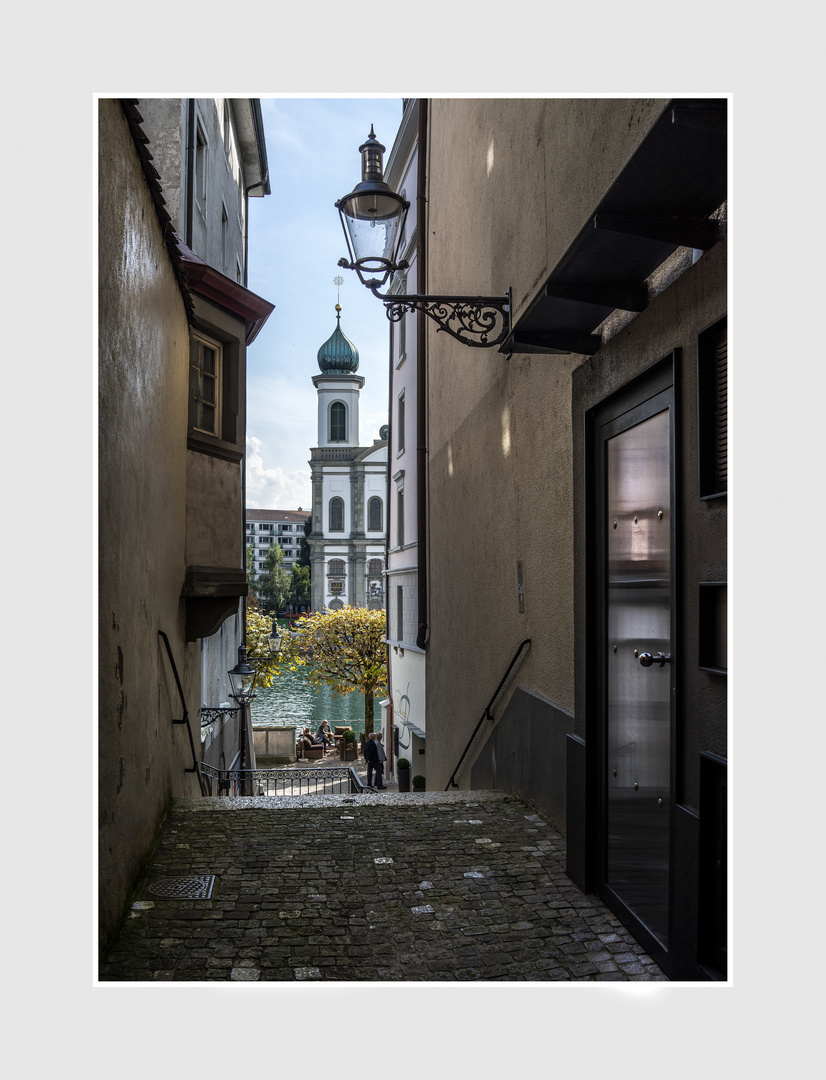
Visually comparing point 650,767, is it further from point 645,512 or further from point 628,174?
point 628,174

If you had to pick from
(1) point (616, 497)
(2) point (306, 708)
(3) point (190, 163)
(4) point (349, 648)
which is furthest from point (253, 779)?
(2) point (306, 708)

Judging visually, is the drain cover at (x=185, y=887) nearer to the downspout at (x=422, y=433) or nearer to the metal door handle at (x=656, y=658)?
the metal door handle at (x=656, y=658)

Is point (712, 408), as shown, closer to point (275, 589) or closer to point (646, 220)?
point (646, 220)

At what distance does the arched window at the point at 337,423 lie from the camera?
66750mm

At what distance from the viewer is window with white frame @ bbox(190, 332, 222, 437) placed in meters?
8.78

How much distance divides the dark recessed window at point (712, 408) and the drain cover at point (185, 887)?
3.33 metres

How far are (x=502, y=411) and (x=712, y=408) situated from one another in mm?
4762

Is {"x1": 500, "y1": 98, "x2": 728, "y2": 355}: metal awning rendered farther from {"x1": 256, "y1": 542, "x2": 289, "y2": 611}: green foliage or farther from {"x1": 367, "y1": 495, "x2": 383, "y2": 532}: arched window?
{"x1": 256, "y1": 542, "x2": 289, "y2": 611}: green foliage

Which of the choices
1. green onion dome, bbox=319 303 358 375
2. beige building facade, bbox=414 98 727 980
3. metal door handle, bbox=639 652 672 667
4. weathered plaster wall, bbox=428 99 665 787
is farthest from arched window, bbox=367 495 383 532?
metal door handle, bbox=639 652 672 667

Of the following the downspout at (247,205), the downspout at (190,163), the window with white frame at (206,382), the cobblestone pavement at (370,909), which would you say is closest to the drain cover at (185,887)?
the cobblestone pavement at (370,909)

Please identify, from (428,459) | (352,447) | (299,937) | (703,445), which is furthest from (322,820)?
(352,447)

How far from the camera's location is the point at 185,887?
15.3 feet

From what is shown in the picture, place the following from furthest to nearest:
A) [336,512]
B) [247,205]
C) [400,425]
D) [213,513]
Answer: [336,512] < [247,205] < [400,425] < [213,513]

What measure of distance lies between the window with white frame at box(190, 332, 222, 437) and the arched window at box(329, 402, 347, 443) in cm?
5752
